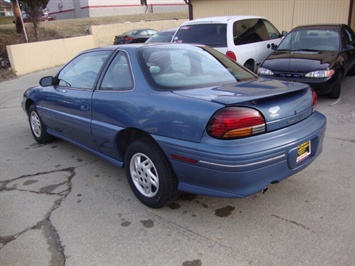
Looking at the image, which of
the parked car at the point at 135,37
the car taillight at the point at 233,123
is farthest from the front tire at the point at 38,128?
the parked car at the point at 135,37

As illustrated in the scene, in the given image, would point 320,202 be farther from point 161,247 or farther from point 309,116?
point 161,247

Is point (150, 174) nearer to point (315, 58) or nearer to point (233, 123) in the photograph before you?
point (233, 123)

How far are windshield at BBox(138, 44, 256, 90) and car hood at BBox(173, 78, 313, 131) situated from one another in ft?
0.69

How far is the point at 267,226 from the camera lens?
2.95 meters

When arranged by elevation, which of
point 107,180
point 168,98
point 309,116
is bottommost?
point 107,180

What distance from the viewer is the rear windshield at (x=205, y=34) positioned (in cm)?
765

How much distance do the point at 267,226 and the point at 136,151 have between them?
1.38 meters

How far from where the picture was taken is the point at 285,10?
41.4 ft

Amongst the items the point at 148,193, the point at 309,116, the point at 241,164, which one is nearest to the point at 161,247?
the point at 148,193

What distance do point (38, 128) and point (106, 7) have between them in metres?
33.4

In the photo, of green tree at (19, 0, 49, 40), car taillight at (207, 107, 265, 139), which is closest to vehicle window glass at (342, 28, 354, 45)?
car taillight at (207, 107, 265, 139)

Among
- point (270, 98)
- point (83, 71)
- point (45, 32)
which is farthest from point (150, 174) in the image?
point (45, 32)

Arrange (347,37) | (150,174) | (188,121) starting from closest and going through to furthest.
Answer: (188,121)
(150,174)
(347,37)

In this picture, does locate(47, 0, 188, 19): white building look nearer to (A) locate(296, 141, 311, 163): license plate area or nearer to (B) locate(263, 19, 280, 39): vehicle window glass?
(B) locate(263, 19, 280, 39): vehicle window glass
